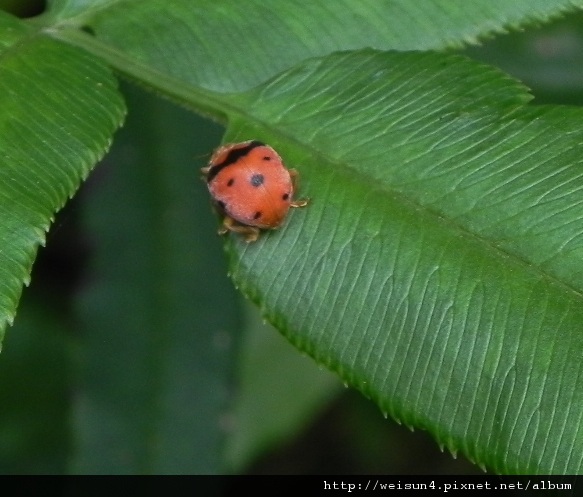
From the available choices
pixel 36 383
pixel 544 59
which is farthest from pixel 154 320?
pixel 544 59

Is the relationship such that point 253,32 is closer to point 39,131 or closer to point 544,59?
Answer: point 39,131

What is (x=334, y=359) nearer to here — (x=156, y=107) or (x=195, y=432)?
(x=195, y=432)

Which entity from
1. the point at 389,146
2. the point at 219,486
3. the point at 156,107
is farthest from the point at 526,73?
the point at 219,486

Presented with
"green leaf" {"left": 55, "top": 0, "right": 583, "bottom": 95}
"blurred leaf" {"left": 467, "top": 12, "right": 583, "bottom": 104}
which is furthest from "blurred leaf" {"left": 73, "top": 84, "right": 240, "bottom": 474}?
"blurred leaf" {"left": 467, "top": 12, "right": 583, "bottom": 104}

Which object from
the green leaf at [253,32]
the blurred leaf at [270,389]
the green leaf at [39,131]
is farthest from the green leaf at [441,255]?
the blurred leaf at [270,389]

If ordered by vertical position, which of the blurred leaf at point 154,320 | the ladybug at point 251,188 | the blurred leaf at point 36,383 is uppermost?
the ladybug at point 251,188

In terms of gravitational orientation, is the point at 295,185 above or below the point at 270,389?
above

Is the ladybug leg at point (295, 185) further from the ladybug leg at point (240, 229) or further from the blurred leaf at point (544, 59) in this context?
the blurred leaf at point (544, 59)
